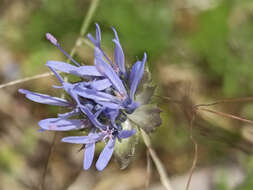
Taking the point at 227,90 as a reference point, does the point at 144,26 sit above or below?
above

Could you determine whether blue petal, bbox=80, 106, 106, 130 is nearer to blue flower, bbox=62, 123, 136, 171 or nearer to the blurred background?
blue flower, bbox=62, 123, 136, 171

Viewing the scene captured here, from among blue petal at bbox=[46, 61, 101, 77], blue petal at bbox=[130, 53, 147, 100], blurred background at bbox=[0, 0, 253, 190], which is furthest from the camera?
blurred background at bbox=[0, 0, 253, 190]

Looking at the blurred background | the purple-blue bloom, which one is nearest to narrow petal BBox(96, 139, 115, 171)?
the purple-blue bloom

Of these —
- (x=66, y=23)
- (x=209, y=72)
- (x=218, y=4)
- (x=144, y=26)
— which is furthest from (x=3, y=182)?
(x=218, y=4)

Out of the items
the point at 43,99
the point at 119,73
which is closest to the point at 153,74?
the point at 119,73

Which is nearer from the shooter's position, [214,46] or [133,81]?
[133,81]

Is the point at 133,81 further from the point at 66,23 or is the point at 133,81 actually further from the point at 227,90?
the point at 66,23
